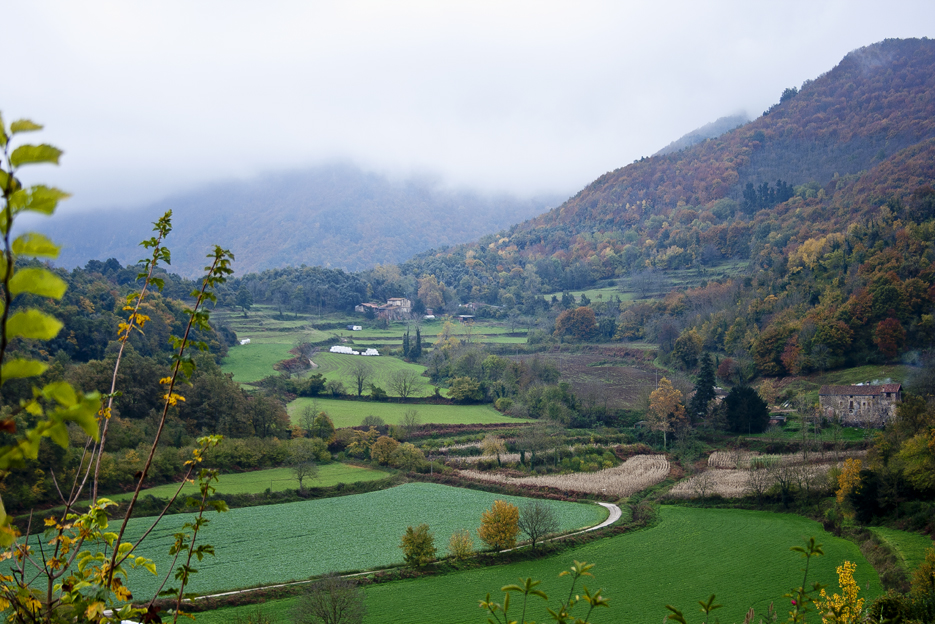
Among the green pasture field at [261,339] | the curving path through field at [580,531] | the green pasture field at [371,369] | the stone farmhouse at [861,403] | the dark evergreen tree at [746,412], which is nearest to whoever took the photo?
the curving path through field at [580,531]

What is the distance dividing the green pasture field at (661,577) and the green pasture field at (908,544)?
45.4 inches

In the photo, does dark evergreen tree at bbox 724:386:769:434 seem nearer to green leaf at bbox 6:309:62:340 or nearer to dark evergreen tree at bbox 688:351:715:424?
dark evergreen tree at bbox 688:351:715:424

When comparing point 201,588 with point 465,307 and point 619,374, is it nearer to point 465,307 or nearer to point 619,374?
point 619,374

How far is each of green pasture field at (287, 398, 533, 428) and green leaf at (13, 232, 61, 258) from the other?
42.6 m

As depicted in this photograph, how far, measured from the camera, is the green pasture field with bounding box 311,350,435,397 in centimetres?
5131

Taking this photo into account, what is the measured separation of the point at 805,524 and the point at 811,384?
18.5m

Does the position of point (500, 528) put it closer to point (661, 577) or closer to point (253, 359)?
point (661, 577)

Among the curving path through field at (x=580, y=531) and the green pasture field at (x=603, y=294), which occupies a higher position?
the green pasture field at (x=603, y=294)

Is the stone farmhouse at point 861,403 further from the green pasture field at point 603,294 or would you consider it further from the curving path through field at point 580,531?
the green pasture field at point 603,294

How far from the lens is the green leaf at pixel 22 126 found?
4.25 ft

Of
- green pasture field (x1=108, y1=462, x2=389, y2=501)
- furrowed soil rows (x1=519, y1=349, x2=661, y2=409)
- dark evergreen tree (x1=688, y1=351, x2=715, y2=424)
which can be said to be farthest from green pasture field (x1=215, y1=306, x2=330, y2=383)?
dark evergreen tree (x1=688, y1=351, x2=715, y2=424)

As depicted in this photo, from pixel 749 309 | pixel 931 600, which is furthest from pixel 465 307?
pixel 931 600

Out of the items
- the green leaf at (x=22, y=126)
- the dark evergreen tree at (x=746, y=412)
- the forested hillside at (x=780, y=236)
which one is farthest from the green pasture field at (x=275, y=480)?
the green leaf at (x=22, y=126)

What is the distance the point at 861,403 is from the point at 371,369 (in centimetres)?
4024
